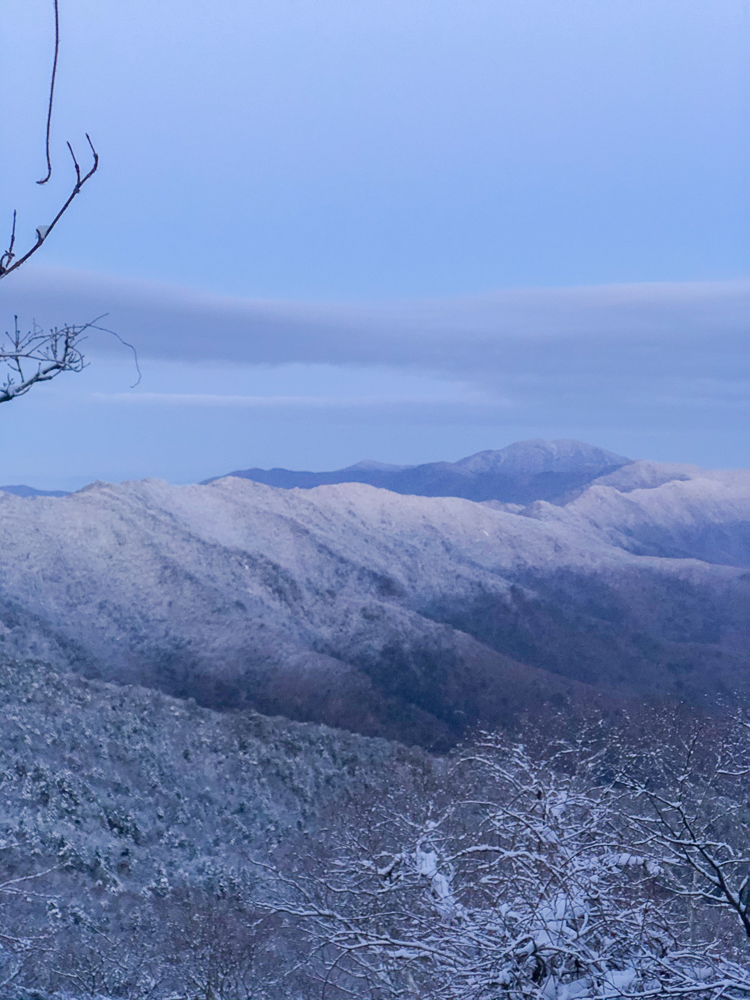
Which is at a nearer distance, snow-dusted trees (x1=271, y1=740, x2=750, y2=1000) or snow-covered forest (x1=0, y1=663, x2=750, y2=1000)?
snow-dusted trees (x1=271, y1=740, x2=750, y2=1000)

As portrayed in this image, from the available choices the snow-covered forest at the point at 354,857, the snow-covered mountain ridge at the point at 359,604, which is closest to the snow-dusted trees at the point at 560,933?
the snow-covered forest at the point at 354,857

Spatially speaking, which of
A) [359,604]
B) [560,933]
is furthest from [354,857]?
[359,604]

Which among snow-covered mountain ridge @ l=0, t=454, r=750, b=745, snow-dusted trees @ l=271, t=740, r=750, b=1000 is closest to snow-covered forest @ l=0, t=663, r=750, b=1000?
snow-dusted trees @ l=271, t=740, r=750, b=1000

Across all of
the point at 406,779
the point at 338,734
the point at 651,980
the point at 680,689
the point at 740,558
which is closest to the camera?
the point at 651,980

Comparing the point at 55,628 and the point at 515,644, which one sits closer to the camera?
the point at 55,628

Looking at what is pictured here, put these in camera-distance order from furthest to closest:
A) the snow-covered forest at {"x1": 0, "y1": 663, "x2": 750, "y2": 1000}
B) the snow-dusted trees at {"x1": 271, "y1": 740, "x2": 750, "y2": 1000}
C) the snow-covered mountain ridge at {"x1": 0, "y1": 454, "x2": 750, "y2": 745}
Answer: the snow-covered mountain ridge at {"x1": 0, "y1": 454, "x2": 750, "y2": 745} < the snow-covered forest at {"x1": 0, "y1": 663, "x2": 750, "y2": 1000} < the snow-dusted trees at {"x1": 271, "y1": 740, "x2": 750, "y2": 1000}

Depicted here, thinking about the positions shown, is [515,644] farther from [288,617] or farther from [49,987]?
[49,987]

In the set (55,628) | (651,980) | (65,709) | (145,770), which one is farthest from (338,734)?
(651,980)

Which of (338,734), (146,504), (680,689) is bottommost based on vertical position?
(680,689)

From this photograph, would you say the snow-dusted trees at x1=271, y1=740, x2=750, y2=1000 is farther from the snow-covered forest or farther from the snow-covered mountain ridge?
the snow-covered mountain ridge
